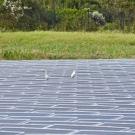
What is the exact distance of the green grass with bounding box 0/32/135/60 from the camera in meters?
13.5

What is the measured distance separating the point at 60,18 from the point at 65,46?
739 centimetres

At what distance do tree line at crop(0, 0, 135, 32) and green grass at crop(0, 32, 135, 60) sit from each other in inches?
147

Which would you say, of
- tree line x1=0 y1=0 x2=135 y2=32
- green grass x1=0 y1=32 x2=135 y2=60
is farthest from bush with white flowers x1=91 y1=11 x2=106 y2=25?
green grass x1=0 y1=32 x2=135 y2=60

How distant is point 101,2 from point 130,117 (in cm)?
1978

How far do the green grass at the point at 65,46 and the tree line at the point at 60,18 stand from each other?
3.72 metres

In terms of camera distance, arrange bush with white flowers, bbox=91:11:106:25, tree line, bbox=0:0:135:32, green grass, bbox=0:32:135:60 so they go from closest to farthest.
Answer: green grass, bbox=0:32:135:60 → tree line, bbox=0:0:135:32 → bush with white flowers, bbox=91:11:106:25

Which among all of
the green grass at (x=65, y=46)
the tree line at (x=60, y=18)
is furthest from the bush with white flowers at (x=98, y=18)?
the green grass at (x=65, y=46)

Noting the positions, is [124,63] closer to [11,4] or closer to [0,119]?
[0,119]

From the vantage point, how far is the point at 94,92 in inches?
279

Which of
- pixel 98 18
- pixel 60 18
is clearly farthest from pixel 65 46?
pixel 98 18

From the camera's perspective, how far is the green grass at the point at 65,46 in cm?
1349

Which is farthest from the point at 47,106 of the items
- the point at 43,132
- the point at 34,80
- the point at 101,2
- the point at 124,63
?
the point at 101,2

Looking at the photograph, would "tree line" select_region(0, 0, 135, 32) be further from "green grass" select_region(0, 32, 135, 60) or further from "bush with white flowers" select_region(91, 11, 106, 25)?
"green grass" select_region(0, 32, 135, 60)

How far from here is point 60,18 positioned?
2306cm
